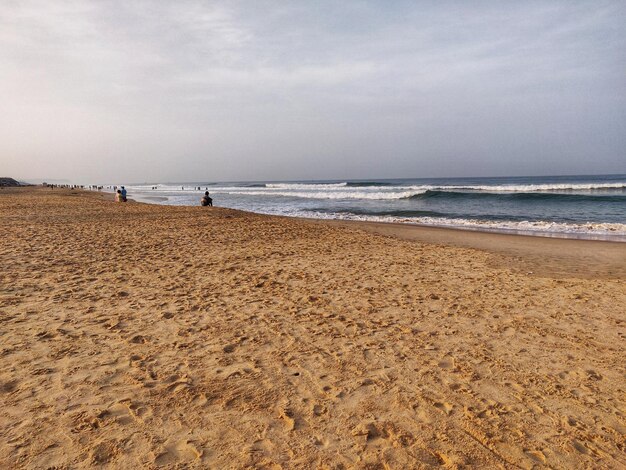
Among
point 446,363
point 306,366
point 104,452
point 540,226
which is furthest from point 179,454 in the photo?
point 540,226

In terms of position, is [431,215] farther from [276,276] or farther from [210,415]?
[210,415]

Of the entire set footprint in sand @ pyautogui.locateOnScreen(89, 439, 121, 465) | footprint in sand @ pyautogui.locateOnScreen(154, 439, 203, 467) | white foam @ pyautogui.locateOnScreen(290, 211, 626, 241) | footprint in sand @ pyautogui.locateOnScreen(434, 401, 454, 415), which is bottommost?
white foam @ pyautogui.locateOnScreen(290, 211, 626, 241)

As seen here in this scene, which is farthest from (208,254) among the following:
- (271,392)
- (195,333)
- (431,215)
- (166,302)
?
(431,215)

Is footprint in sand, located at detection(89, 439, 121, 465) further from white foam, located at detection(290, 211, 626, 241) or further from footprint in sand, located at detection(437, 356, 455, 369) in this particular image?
white foam, located at detection(290, 211, 626, 241)

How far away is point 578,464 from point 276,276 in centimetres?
551

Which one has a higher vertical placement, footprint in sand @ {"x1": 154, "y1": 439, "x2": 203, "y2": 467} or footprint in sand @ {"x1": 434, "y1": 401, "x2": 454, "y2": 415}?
footprint in sand @ {"x1": 154, "y1": 439, "x2": 203, "y2": 467}

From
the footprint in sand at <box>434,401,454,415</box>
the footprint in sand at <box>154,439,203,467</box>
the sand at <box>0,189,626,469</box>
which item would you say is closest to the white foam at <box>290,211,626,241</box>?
the sand at <box>0,189,626,469</box>

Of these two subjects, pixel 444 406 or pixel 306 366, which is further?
pixel 306 366

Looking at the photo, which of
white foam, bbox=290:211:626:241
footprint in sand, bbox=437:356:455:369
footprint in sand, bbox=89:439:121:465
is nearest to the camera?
footprint in sand, bbox=89:439:121:465

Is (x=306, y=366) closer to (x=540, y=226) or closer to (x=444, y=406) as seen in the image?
(x=444, y=406)

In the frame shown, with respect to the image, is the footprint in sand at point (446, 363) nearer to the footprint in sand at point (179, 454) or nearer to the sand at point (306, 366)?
the sand at point (306, 366)

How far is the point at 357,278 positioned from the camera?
7.47 meters

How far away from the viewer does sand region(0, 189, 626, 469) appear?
2.76m

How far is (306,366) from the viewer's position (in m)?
3.95
